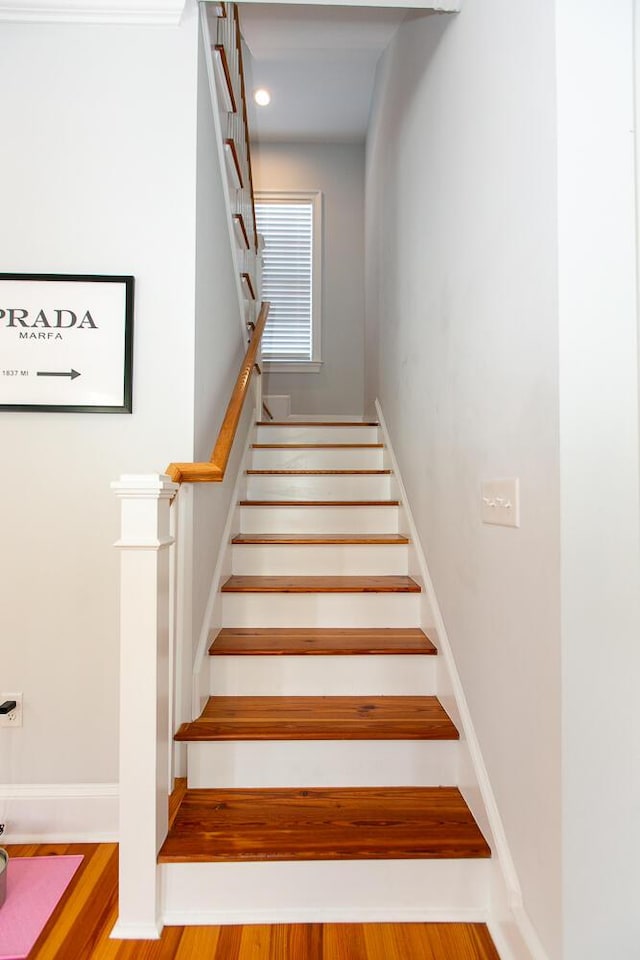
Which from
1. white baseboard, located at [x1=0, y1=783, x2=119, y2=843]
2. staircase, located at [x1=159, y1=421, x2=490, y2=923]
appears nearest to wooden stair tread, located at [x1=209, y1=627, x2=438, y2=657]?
staircase, located at [x1=159, y1=421, x2=490, y2=923]

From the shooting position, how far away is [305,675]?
197 cm

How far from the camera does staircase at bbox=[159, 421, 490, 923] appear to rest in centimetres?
148

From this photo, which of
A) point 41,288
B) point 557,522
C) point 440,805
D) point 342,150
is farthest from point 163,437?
point 342,150

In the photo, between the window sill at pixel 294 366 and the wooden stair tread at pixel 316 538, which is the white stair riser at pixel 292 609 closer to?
the wooden stair tread at pixel 316 538

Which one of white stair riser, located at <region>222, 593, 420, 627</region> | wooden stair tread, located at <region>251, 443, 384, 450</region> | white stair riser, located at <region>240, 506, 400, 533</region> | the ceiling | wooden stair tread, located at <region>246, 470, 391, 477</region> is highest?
the ceiling

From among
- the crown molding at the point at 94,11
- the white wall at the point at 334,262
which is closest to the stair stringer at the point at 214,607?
the crown molding at the point at 94,11

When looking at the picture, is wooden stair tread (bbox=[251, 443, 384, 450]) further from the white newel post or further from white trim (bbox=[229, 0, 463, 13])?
white trim (bbox=[229, 0, 463, 13])

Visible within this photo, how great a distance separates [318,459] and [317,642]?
1426mm

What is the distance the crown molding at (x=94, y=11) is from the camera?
1.83 meters

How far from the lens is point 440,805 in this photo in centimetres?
164

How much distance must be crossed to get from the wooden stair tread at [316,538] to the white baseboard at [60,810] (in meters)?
1.05

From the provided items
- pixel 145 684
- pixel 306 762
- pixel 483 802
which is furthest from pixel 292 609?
pixel 483 802

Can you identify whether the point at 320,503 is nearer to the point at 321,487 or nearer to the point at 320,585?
the point at 321,487

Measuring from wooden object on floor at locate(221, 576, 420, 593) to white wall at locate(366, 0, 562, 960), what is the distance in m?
0.21
